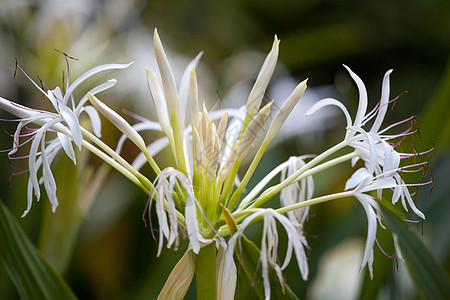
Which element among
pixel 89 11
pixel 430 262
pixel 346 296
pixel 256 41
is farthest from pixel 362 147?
pixel 256 41

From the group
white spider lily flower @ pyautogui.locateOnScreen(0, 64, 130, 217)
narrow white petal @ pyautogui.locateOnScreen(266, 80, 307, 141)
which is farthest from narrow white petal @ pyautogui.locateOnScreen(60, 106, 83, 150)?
narrow white petal @ pyautogui.locateOnScreen(266, 80, 307, 141)

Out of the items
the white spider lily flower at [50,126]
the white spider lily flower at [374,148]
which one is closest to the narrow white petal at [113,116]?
the white spider lily flower at [50,126]

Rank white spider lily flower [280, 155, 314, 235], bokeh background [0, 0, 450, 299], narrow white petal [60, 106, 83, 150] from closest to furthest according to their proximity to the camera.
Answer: narrow white petal [60, 106, 83, 150] < white spider lily flower [280, 155, 314, 235] < bokeh background [0, 0, 450, 299]

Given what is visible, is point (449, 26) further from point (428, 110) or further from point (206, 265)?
point (206, 265)

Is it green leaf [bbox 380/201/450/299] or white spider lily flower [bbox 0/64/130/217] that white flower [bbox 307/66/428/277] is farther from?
white spider lily flower [bbox 0/64/130/217]

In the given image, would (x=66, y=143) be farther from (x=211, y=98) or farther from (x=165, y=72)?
(x=211, y=98)

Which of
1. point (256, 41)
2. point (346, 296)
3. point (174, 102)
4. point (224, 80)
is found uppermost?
point (256, 41)

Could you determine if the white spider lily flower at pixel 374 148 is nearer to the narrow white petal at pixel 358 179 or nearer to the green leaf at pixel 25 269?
the narrow white petal at pixel 358 179

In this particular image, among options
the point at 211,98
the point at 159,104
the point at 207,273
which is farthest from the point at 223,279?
the point at 211,98
